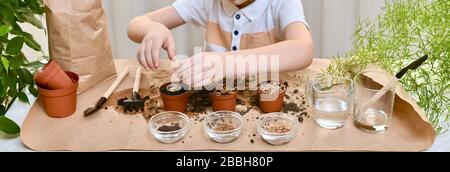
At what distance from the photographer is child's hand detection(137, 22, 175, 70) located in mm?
1076

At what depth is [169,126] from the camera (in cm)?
93

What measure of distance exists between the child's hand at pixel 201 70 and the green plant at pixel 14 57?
0.33m

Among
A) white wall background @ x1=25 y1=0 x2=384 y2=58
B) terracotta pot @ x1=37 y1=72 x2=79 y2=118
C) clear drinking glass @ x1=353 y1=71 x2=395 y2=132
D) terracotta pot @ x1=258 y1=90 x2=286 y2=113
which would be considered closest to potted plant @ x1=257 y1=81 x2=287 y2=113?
terracotta pot @ x1=258 y1=90 x2=286 y2=113

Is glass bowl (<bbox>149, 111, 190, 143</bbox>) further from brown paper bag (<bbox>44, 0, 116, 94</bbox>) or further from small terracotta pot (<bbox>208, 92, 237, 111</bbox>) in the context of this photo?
brown paper bag (<bbox>44, 0, 116, 94</bbox>)

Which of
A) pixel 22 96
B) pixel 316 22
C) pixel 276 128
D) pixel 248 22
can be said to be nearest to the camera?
pixel 276 128

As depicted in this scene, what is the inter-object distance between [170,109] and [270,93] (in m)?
0.21

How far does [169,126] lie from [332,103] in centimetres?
32

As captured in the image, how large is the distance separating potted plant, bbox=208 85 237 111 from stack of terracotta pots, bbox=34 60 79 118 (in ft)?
0.97

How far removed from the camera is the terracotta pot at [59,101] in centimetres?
99

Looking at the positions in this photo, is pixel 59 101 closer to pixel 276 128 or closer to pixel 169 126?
pixel 169 126

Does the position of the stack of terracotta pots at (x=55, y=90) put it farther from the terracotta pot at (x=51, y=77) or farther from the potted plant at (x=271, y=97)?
the potted plant at (x=271, y=97)

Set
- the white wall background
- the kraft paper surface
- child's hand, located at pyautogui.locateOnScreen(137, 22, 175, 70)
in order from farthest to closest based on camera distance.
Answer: the white wall background → child's hand, located at pyautogui.locateOnScreen(137, 22, 175, 70) → the kraft paper surface

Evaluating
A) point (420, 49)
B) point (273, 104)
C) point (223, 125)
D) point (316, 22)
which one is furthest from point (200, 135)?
point (316, 22)
